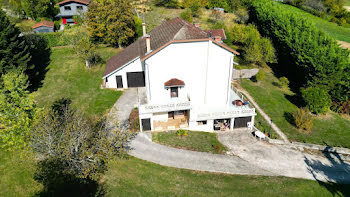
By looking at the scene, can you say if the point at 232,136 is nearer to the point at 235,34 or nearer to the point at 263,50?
the point at 263,50

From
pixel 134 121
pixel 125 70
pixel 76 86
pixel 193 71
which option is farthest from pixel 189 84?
pixel 76 86

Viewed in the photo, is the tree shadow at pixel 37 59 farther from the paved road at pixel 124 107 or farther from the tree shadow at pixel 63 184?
the tree shadow at pixel 63 184

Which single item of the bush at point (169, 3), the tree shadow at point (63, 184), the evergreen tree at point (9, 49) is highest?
the bush at point (169, 3)

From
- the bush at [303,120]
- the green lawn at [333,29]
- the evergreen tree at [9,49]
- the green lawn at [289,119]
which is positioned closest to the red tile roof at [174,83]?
the green lawn at [289,119]

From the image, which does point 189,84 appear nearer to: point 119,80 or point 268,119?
point 268,119

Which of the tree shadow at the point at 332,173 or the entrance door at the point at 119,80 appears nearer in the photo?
the tree shadow at the point at 332,173

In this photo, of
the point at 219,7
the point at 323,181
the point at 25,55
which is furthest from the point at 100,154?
the point at 219,7
